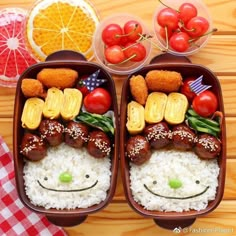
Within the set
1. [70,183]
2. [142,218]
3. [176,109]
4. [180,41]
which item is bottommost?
[142,218]

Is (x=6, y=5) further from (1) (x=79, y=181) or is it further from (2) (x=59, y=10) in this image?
(1) (x=79, y=181)

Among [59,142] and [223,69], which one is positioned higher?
[223,69]

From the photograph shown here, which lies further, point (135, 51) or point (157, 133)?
point (135, 51)

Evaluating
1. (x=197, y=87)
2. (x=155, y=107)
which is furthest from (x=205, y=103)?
(x=155, y=107)

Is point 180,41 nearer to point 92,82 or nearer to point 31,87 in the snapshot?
point 92,82

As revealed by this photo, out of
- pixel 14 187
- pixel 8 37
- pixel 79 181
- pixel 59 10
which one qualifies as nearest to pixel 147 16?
pixel 59 10

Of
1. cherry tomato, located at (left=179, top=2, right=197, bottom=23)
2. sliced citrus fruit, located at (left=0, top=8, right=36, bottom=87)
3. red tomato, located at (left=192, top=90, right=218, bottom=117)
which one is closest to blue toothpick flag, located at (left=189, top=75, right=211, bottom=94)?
red tomato, located at (left=192, top=90, right=218, bottom=117)
